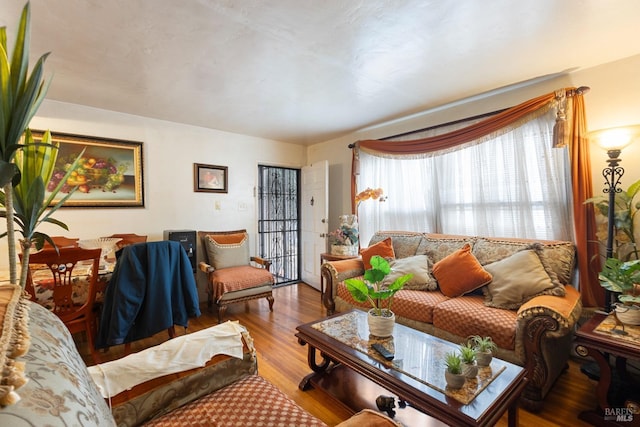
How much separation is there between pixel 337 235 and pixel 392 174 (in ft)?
3.48

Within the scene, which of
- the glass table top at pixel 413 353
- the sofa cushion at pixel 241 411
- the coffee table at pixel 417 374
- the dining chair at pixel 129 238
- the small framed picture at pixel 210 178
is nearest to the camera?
the sofa cushion at pixel 241 411

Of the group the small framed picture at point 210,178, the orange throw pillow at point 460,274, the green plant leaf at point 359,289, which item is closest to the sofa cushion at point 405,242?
the orange throw pillow at point 460,274

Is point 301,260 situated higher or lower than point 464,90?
lower

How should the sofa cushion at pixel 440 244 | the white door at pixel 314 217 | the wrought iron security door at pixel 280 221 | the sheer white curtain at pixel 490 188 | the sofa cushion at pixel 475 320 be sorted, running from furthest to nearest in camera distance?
1. the wrought iron security door at pixel 280 221
2. the white door at pixel 314 217
3. the sofa cushion at pixel 440 244
4. the sheer white curtain at pixel 490 188
5. the sofa cushion at pixel 475 320

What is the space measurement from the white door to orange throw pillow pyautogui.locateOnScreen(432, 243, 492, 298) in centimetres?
192

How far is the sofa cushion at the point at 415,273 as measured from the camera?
8.40ft

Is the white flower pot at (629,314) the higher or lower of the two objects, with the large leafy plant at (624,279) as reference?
lower

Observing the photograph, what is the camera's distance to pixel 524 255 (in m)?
2.21

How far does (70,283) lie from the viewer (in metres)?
1.95

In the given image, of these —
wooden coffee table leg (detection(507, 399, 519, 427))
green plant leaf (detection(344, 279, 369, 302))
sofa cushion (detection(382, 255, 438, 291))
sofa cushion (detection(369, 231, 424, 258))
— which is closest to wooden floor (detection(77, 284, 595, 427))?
wooden coffee table leg (detection(507, 399, 519, 427))

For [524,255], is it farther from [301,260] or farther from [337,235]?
[301,260]

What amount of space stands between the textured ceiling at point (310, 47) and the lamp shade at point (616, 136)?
0.60m

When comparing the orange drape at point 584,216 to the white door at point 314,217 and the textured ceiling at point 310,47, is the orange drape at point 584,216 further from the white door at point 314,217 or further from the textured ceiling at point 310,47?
the white door at point 314,217

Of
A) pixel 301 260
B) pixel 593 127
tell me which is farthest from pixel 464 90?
pixel 301 260
